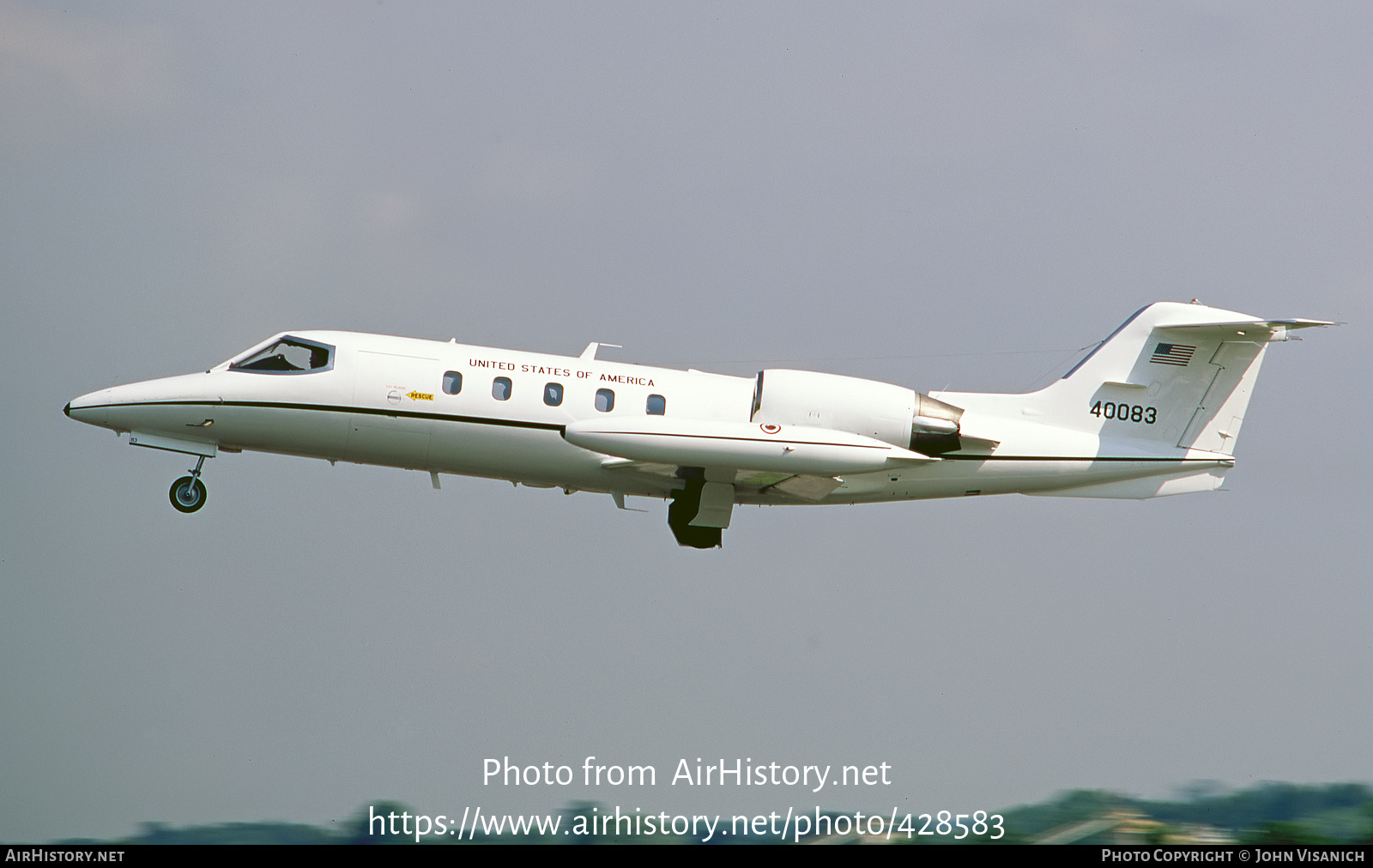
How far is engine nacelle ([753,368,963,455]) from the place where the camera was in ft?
67.4

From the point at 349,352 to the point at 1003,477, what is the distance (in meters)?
9.64

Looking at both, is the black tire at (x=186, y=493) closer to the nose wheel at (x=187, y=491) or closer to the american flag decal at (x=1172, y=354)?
the nose wheel at (x=187, y=491)

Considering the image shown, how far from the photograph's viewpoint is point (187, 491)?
72.0 ft

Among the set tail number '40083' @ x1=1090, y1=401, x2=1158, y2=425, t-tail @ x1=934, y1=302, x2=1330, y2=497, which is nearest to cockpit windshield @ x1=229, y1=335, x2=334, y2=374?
t-tail @ x1=934, y1=302, x2=1330, y2=497

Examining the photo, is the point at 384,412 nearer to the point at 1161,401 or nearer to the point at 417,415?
the point at 417,415

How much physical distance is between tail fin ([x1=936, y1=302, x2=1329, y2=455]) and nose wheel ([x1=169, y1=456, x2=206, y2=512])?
11740 millimetres

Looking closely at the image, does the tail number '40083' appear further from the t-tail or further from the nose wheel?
the nose wheel

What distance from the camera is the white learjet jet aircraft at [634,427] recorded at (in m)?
20.0

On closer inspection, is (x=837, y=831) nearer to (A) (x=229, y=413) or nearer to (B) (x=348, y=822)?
(B) (x=348, y=822)

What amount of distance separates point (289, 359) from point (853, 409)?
315 inches

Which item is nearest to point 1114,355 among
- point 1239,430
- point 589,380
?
point 1239,430

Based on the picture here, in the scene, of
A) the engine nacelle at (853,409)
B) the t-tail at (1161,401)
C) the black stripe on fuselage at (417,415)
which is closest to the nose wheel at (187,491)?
the black stripe on fuselage at (417,415)

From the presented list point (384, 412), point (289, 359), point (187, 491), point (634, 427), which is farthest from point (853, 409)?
point (187, 491)
